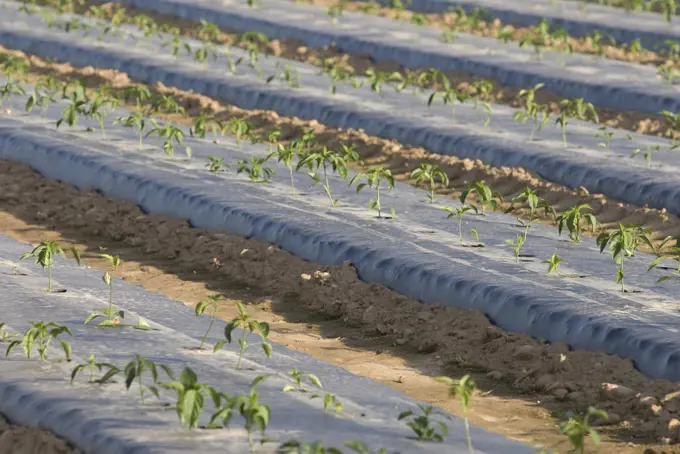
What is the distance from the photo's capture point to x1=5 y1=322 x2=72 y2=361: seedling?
5.23 m

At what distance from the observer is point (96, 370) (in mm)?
5242

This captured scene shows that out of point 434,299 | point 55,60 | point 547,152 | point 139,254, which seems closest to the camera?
point 434,299

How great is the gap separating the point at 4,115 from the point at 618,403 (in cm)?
631

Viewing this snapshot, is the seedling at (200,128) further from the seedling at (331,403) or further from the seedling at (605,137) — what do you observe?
the seedling at (331,403)

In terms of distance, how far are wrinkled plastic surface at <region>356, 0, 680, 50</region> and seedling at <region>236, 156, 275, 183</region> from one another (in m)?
7.25

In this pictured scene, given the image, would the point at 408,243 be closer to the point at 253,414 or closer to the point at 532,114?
the point at 253,414

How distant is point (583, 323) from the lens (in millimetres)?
6059

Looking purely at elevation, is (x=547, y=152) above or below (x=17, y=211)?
above

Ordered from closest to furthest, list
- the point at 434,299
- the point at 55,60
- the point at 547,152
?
the point at 434,299, the point at 547,152, the point at 55,60

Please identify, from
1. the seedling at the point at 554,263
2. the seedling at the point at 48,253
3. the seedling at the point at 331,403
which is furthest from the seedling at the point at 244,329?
the seedling at the point at 554,263

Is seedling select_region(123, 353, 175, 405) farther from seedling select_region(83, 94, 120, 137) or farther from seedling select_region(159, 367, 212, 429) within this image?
seedling select_region(83, 94, 120, 137)

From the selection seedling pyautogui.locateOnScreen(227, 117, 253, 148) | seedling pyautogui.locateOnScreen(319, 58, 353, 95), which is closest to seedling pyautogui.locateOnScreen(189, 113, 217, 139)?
seedling pyautogui.locateOnScreen(227, 117, 253, 148)

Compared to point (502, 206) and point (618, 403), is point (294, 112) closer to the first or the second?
point (502, 206)

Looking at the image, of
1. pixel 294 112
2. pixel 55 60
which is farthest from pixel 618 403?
pixel 55 60
